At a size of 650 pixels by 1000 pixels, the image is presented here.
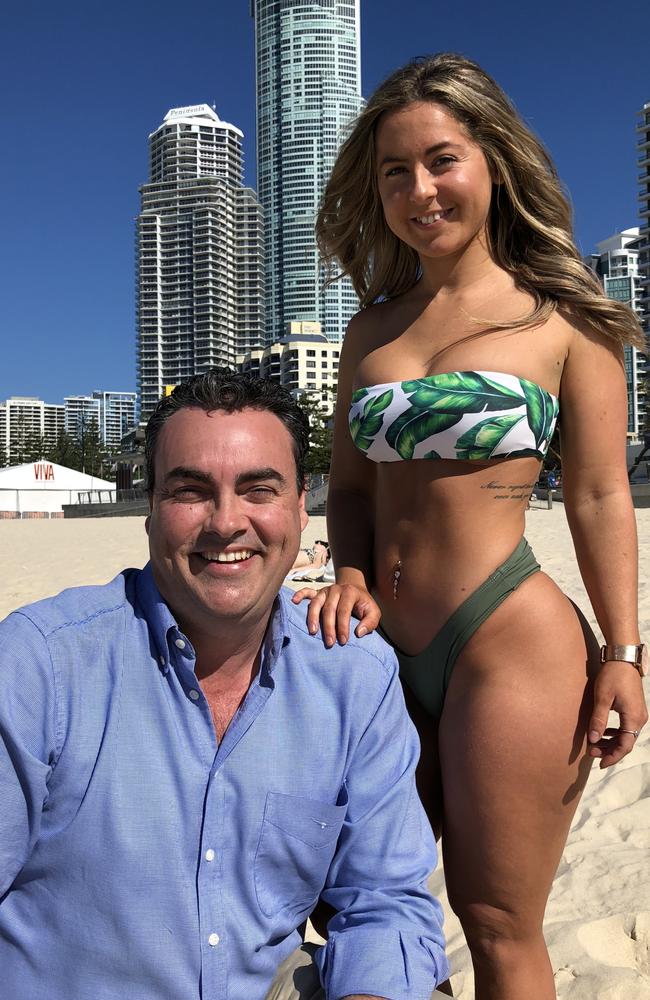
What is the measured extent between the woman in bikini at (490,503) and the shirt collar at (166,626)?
0.09 m

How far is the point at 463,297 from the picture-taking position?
6.75 ft

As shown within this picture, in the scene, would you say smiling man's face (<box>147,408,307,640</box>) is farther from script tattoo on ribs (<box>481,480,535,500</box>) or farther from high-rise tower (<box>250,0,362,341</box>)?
high-rise tower (<box>250,0,362,341</box>)

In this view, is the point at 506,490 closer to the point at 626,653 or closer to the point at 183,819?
the point at 626,653

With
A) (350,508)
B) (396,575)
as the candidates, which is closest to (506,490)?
(396,575)

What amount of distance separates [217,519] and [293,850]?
0.63 meters

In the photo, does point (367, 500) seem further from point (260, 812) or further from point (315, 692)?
point (260, 812)

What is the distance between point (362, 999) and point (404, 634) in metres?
0.73

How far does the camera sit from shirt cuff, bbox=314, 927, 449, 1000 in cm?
152

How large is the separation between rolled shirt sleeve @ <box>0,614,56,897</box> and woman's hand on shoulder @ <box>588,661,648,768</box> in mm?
1098

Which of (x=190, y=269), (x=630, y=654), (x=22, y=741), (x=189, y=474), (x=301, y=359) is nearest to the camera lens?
(x=22, y=741)

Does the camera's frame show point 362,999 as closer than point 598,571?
Yes

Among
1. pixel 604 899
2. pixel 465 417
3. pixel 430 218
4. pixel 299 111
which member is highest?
pixel 299 111

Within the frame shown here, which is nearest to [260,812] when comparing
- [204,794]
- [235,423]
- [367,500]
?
[204,794]

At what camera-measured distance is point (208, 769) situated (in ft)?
5.05
